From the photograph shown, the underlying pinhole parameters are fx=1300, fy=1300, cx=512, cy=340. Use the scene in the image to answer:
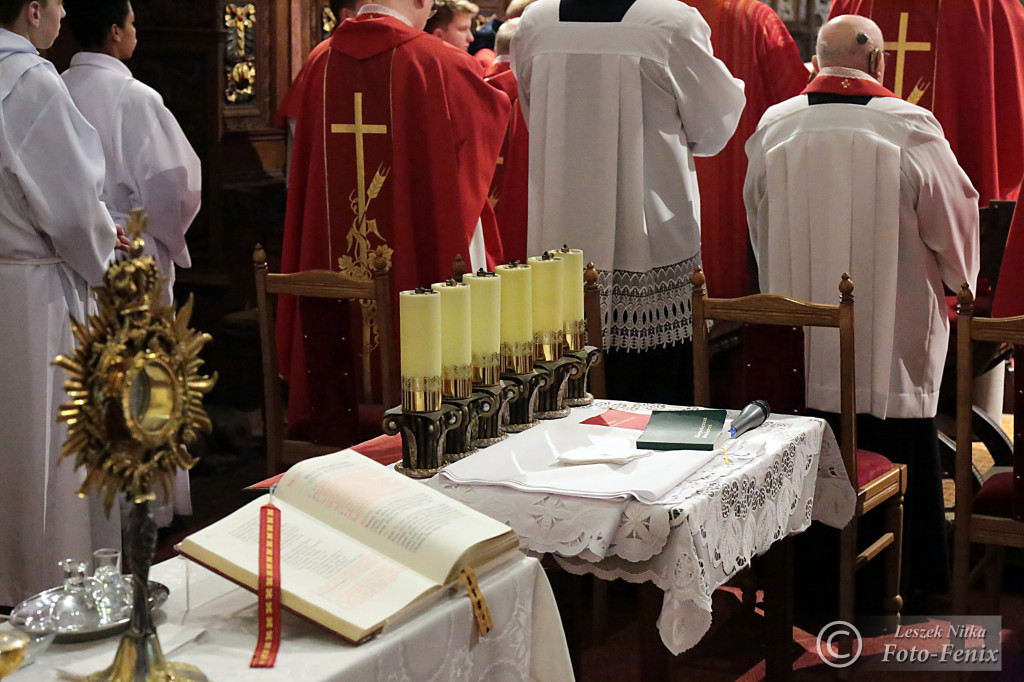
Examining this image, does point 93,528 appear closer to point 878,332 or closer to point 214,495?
point 214,495

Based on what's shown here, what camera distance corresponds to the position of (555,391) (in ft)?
9.09

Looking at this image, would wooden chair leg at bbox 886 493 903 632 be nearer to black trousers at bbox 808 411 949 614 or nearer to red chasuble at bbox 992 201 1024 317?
black trousers at bbox 808 411 949 614

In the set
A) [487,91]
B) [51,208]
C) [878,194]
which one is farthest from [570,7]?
[51,208]

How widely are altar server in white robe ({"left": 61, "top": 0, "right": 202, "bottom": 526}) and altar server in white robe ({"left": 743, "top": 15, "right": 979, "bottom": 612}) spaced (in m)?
2.05

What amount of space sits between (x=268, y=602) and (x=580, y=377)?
1.30m

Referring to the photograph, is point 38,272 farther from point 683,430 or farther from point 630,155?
point 683,430

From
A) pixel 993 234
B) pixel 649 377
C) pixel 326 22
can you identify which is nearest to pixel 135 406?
pixel 649 377

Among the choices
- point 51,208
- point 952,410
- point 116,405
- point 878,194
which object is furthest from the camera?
point 952,410

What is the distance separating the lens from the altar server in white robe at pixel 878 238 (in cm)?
386

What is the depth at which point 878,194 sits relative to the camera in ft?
12.7

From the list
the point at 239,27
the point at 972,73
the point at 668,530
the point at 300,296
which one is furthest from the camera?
the point at 239,27

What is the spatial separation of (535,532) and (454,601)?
475 mm

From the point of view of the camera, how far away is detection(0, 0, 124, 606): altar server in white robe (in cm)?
355

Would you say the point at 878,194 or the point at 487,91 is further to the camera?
the point at 487,91
